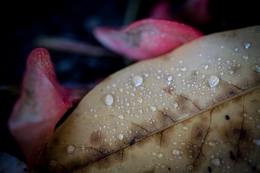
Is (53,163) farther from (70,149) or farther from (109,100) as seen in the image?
(109,100)

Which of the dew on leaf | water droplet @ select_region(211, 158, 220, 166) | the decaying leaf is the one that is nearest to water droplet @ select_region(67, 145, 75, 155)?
the decaying leaf

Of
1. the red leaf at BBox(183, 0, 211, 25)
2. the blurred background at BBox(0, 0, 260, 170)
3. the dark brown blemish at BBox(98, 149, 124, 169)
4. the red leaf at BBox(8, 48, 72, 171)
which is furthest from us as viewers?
the blurred background at BBox(0, 0, 260, 170)

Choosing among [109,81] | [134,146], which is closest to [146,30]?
[109,81]

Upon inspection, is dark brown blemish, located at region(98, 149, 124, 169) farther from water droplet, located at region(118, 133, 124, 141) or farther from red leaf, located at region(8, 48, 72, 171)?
red leaf, located at region(8, 48, 72, 171)

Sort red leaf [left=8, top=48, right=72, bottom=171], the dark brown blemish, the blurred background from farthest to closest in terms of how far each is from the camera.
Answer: the blurred background < the dark brown blemish < red leaf [left=8, top=48, right=72, bottom=171]

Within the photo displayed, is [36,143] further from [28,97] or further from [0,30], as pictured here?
Answer: [0,30]

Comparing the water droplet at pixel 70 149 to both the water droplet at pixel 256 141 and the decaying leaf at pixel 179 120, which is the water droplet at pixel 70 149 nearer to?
the decaying leaf at pixel 179 120

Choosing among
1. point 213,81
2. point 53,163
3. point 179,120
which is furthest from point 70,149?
point 213,81
